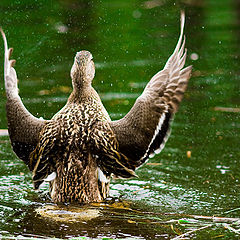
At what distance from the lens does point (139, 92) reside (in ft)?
34.4

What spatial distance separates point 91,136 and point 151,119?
0.67 metres

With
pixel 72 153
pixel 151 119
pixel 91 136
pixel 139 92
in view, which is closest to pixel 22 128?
pixel 72 153

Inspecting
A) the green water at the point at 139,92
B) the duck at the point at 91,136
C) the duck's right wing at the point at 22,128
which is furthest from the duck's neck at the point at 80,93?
the green water at the point at 139,92

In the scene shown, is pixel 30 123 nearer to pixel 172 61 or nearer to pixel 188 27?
pixel 172 61

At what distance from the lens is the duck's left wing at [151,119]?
627 cm

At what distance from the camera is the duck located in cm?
631

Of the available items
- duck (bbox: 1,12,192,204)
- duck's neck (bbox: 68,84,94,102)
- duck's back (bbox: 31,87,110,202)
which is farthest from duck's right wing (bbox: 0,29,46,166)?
duck's neck (bbox: 68,84,94,102)

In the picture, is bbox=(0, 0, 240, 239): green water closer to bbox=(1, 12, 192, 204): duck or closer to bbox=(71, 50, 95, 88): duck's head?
bbox=(1, 12, 192, 204): duck

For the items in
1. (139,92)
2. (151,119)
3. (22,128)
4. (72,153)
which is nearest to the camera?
(151,119)

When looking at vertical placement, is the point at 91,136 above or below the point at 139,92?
Answer: below

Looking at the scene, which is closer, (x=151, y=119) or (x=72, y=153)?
(x=151, y=119)

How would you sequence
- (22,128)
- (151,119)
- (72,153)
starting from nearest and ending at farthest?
(151,119) → (72,153) → (22,128)

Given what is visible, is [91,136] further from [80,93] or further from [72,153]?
[80,93]

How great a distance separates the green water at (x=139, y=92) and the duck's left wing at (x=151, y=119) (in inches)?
26.3
